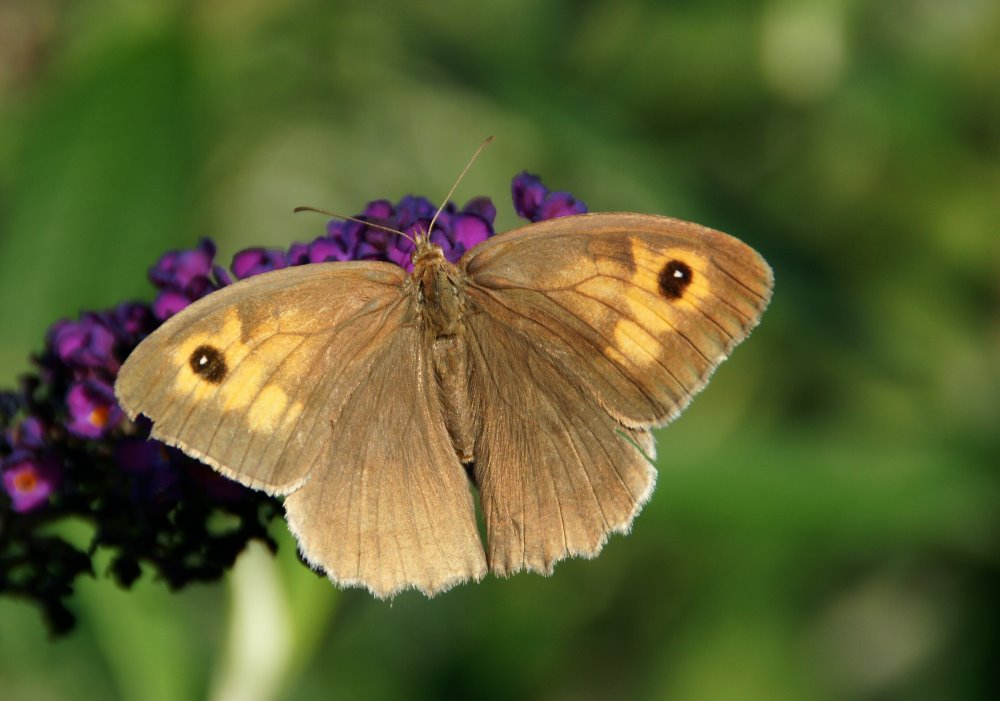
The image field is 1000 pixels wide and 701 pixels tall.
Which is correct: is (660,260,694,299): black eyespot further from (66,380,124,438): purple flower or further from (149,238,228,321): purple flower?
(66,380,124,438): purple flower

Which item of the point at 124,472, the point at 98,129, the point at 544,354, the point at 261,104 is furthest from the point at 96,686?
the point at 261,104

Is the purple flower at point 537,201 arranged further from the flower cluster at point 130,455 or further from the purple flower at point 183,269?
the purple flower at point 183,269

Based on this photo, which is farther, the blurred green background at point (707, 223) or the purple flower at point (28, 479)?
the blurred green background at point (707, 223)

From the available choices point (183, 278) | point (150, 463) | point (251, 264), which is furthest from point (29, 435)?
point (251, 264)

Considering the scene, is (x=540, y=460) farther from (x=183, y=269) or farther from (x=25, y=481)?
(x=25, y=481)

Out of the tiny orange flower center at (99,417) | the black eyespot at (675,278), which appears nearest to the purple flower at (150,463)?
the tiny orange flower center at (99,417)

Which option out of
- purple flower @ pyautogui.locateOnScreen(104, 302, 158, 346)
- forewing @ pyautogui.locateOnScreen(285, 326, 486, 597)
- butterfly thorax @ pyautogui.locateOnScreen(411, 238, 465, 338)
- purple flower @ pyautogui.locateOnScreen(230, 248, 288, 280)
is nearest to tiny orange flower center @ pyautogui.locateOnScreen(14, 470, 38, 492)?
purple flower @ pyautogui.locateOnScreen(104, 302, 158, 346)

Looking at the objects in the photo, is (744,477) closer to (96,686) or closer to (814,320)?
(814,320)
